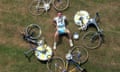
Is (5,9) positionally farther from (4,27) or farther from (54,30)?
(54,30)

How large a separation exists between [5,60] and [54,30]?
4.47m

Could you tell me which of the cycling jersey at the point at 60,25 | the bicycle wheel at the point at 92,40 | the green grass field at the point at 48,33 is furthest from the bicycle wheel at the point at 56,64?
the bicycle wheel at the point at 92,40

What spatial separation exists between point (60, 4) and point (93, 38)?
390cm

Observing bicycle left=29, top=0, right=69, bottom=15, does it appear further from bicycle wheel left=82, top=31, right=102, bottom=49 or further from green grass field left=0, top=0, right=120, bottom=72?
bicycle wheel left=82, top=31, right=102, bottom=49

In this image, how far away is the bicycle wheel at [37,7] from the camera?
33.6 meters

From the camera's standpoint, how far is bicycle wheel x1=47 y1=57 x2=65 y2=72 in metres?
32.1

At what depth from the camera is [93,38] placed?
1271 inches

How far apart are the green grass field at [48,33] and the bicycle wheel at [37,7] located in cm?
33

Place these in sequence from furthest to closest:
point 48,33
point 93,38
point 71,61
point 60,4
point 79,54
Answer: point 60,4 → point 48,33 → point 93,38 → point 79,54 → point 71,61

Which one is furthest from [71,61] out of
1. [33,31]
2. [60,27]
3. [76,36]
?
[33,31]

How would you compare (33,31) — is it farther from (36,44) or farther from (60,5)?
(60,5)

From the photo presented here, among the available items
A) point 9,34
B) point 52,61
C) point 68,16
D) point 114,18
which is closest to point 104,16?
point 114,18

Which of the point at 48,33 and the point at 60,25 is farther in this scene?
the point at 48,33

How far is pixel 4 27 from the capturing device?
110 feet
